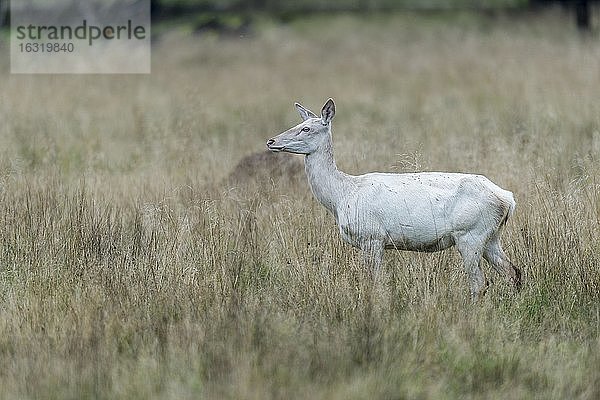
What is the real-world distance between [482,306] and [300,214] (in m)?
2.03

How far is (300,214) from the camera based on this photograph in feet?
25.5

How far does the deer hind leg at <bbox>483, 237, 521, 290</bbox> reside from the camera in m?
6.59

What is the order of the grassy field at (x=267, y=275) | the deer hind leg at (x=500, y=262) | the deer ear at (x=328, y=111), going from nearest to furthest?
the grassy field at (x=267, y=275), the deer hind leg at (x=500, y=262), the deer ear at (x=328, y=111)

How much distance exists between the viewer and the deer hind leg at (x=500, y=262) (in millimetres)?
6586

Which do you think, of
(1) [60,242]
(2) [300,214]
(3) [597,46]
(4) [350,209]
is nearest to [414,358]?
(4) [350,209]

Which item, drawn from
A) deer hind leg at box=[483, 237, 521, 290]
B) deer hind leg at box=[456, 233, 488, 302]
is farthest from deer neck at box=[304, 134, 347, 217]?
deer hind leg at box=[483, 237, 521, 290]

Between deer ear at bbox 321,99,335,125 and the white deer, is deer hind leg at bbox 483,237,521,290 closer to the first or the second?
the white deer

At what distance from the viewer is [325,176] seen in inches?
274

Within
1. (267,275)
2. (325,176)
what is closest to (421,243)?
(325,176)

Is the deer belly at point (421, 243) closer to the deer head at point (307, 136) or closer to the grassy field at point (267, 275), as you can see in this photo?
the grassy field at point (267, 275)

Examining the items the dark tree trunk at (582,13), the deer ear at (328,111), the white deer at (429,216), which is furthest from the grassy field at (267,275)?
the dark tree trunk at (582,13)

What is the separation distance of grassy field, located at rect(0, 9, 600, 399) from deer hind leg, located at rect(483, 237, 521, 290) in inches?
4.3

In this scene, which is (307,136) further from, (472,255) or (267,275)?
(472,255)

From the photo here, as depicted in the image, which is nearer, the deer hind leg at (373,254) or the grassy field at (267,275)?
the grassy field at (267,275)
